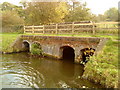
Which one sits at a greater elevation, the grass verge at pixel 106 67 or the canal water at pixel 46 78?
the grass verge at pixel 106 67

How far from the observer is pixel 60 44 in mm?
11391

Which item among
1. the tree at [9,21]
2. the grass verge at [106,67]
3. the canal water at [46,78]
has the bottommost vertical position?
the canal water at [46,78]

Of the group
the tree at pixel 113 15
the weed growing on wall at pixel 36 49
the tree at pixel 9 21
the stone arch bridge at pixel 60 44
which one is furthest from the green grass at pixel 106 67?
→ the tree at pixel 9 21

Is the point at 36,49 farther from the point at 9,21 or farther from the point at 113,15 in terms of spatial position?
the point at 9,21

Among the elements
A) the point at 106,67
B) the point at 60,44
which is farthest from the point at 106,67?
the point at 60,44

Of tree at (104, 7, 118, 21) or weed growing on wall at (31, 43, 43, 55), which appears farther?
tree at (104, 7, 118, 21)

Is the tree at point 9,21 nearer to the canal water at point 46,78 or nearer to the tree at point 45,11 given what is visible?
the tree at point 45,11

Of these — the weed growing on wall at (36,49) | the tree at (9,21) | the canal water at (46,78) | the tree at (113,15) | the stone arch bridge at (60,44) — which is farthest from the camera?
the tree at (9,21)

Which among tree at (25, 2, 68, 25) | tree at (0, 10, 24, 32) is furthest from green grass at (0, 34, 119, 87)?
tree at (0, 10, 24, 32)

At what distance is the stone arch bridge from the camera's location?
9.28 meters

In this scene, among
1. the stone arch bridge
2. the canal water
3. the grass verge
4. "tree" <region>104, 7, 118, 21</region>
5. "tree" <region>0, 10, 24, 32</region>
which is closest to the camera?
the grass verge

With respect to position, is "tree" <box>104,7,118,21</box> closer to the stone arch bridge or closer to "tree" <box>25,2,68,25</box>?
"tree" <box>25,2,68,25</box>

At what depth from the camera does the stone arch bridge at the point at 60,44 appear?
928 centimetres

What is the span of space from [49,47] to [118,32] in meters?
6.43
